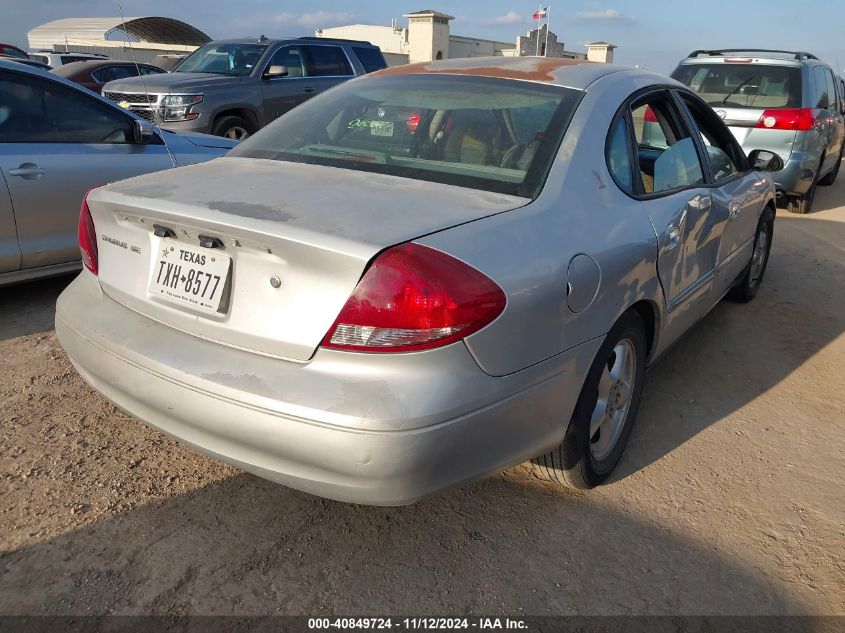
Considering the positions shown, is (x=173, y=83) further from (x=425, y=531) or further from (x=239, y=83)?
(x=425, y=531)

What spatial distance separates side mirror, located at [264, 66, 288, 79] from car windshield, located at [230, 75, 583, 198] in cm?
661

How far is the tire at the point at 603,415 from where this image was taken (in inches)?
95.3

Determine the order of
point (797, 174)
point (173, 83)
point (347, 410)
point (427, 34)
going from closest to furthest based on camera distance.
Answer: point (347, 410), point (797, 174), point (173, 83), point (427, 34)

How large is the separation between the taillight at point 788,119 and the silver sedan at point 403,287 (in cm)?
570

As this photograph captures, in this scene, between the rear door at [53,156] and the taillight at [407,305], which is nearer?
the taillight at [407,305]

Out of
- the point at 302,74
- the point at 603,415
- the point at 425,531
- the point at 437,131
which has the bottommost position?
the point at 425,531

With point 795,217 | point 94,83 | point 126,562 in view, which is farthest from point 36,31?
point 126,562

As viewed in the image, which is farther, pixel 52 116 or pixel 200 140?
pixel 200 140

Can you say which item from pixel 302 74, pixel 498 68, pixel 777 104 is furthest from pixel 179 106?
pixel 777 104

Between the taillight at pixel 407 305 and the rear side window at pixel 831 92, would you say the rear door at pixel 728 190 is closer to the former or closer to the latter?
the taillight at pixel 407 305

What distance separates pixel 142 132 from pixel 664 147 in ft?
10.8

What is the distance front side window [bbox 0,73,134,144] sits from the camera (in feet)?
13.7

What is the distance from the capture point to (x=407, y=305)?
1847mm

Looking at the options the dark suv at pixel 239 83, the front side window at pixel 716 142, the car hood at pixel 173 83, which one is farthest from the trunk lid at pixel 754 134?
the car hood at pixel 173 83
